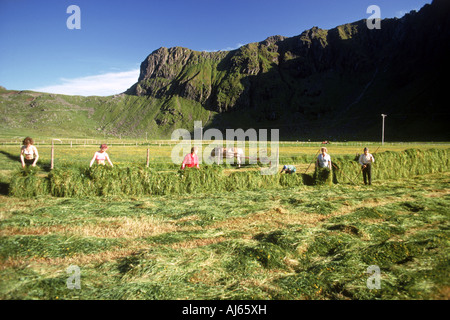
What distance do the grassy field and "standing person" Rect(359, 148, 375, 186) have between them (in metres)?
5.22

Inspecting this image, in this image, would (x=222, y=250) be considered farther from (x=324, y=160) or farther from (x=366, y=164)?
(x=366, y=164)

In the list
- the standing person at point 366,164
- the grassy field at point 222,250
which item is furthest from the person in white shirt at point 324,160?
the grassy field at point 222,250

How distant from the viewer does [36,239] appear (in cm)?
573

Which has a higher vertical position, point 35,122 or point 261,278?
point 35,122

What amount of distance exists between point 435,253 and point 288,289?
343cm

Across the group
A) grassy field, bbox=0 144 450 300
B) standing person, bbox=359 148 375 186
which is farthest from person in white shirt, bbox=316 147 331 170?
grassy field, bbox=0 144 450 300

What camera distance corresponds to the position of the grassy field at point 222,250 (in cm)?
414

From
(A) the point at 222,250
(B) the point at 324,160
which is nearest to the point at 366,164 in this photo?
(B) the point at 324,160

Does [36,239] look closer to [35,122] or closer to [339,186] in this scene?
[339,186]

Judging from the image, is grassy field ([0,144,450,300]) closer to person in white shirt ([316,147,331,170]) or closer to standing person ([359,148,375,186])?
person in white shirt ([316,147,331,170])

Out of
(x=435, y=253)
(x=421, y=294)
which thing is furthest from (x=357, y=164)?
(x=421, y=294)

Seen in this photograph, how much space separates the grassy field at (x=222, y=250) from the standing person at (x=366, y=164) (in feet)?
17.1

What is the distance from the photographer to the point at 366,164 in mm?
15422

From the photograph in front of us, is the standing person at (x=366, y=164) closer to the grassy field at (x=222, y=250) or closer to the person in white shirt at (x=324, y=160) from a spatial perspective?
the person in white shirt at (x=324, y=160)
